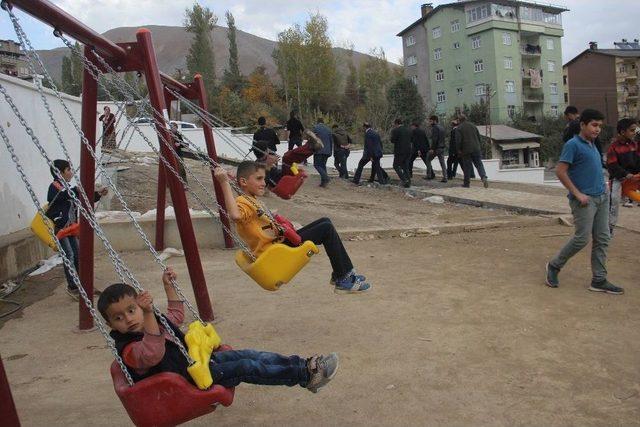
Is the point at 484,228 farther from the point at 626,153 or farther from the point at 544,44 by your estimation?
the point at 544,44

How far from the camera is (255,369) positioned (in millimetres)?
2799

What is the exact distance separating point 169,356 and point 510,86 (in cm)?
5691

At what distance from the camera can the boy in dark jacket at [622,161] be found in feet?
19.3

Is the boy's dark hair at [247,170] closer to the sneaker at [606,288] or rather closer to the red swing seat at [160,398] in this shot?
the red swing seat at [160,398]

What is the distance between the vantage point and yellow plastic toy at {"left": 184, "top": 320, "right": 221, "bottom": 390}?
8.28 ft

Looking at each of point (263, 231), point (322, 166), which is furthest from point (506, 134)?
point (263, 231)

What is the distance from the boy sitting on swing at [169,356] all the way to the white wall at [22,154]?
5.40m

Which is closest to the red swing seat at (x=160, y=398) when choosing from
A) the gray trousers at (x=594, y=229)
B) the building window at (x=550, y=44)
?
the gray trousers at (x=594, y=229)

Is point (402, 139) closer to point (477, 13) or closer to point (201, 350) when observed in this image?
point (201, 350)

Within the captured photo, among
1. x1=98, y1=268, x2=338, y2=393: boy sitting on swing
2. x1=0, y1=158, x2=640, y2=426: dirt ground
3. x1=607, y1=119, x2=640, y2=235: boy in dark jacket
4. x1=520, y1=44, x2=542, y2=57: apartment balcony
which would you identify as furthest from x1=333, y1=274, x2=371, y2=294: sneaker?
x1=520, y1=44, x2=542, y2=57: apartment balcony

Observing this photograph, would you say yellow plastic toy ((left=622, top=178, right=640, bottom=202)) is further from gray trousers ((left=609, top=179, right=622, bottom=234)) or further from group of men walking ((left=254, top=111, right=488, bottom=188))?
group of men walking ((left=254, top=111, right=488, bottom=188))

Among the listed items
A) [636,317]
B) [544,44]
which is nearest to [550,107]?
[544,44]

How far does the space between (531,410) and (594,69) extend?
69.7 meters

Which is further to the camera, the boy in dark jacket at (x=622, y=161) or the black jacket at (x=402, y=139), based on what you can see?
the black jacket at (x=402, y=139)
